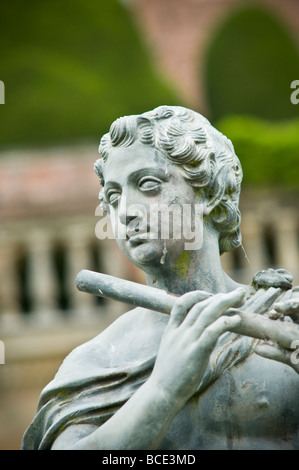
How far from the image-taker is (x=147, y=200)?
623 cm

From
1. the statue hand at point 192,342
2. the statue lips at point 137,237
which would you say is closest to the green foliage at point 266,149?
the statue lips at point 137,237

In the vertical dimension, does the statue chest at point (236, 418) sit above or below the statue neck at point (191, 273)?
below

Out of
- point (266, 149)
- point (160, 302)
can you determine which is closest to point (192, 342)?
point (160, 302)

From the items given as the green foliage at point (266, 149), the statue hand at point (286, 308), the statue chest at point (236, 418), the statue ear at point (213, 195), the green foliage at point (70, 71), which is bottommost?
the statue chest at point (236, 418)

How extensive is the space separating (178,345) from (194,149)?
91cm

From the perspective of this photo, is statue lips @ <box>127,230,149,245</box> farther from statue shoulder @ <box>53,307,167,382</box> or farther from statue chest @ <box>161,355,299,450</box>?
statue chest @ <box>161,355,299,450</box>

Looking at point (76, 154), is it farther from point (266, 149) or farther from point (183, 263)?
point (183, 263)

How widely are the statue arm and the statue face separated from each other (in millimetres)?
491

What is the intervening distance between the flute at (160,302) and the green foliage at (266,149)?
27.7 meters

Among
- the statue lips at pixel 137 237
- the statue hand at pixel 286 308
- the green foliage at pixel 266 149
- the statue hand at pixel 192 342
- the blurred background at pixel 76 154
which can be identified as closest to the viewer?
the statue hand at pixel 192 342

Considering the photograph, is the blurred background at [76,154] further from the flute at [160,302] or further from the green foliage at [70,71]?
the flute at [160,302]

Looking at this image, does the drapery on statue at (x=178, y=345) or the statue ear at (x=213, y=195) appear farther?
the statue ear at (x=213, y=195)

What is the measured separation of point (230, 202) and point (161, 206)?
339mm

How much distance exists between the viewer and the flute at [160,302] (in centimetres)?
580
